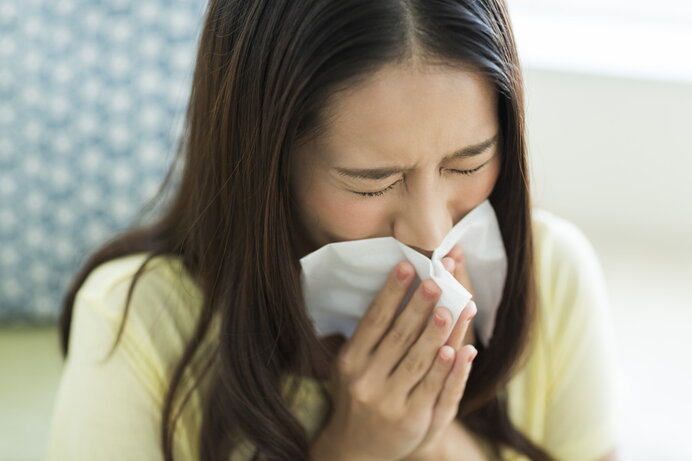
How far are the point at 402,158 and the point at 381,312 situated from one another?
0.74 feet

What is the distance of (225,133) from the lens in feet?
2.89

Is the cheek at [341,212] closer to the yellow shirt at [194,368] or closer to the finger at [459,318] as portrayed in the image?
the finger at [459,318]

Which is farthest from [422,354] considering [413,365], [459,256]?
[459,256]

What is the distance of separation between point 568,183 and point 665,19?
16.8 inches

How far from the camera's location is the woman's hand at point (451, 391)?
949 mm

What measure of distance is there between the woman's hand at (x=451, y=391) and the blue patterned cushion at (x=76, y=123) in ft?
2.11

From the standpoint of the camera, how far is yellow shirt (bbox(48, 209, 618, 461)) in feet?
3.24

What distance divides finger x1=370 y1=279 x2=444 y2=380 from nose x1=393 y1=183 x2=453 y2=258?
0.19 ft

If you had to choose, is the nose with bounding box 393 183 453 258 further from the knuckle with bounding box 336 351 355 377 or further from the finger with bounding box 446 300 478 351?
the knuckle with bounding box 336 351 355 377

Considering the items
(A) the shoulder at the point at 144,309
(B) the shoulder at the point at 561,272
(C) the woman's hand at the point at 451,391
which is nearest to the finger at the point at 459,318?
(C) the woman's hand at the point at 451,391

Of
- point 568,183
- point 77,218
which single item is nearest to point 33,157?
point 77,218

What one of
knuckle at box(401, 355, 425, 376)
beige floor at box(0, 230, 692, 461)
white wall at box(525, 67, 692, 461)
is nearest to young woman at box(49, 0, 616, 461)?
knuckle at box(401, 355, 425, 376)

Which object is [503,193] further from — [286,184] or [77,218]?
[77,218]

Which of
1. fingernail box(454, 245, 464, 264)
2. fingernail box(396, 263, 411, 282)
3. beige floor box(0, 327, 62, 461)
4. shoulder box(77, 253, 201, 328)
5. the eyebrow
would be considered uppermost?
the eyebrow
